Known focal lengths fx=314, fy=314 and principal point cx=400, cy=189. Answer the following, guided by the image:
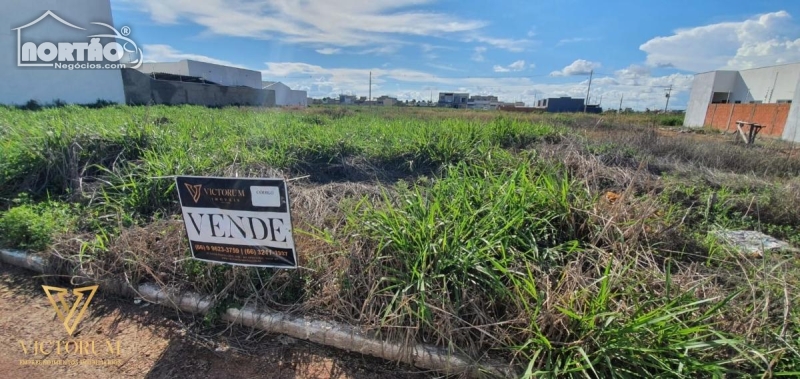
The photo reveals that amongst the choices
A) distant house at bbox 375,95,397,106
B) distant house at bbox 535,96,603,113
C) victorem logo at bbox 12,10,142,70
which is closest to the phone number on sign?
victorem logo at bbox 12,10,142,70

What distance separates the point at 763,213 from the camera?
3445mm

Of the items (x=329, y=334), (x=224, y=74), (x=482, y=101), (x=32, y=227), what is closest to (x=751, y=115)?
(x=329, y=334)

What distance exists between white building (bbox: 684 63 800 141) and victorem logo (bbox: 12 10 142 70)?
116 ft

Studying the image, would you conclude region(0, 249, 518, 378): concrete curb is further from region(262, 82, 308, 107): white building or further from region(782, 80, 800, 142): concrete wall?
region(262, 82, 308, 107): white building

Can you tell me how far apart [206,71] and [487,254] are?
144ft

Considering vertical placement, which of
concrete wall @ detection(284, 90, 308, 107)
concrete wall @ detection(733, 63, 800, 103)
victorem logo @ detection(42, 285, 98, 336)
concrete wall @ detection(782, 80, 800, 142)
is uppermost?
concrete wall @ detection(733, 63, 800, 103)

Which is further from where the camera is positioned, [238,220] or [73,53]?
[73,53]

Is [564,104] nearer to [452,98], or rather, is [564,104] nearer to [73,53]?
[452,98]

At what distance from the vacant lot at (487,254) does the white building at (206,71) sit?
37380mm

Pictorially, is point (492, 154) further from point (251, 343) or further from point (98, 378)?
point (98, 378)

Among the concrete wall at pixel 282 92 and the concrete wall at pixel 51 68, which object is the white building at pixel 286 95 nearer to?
the concrete wall at pixel 282 92

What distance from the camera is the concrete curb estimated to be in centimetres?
169

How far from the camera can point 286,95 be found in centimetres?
4116

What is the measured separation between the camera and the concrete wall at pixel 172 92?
1964 cm
